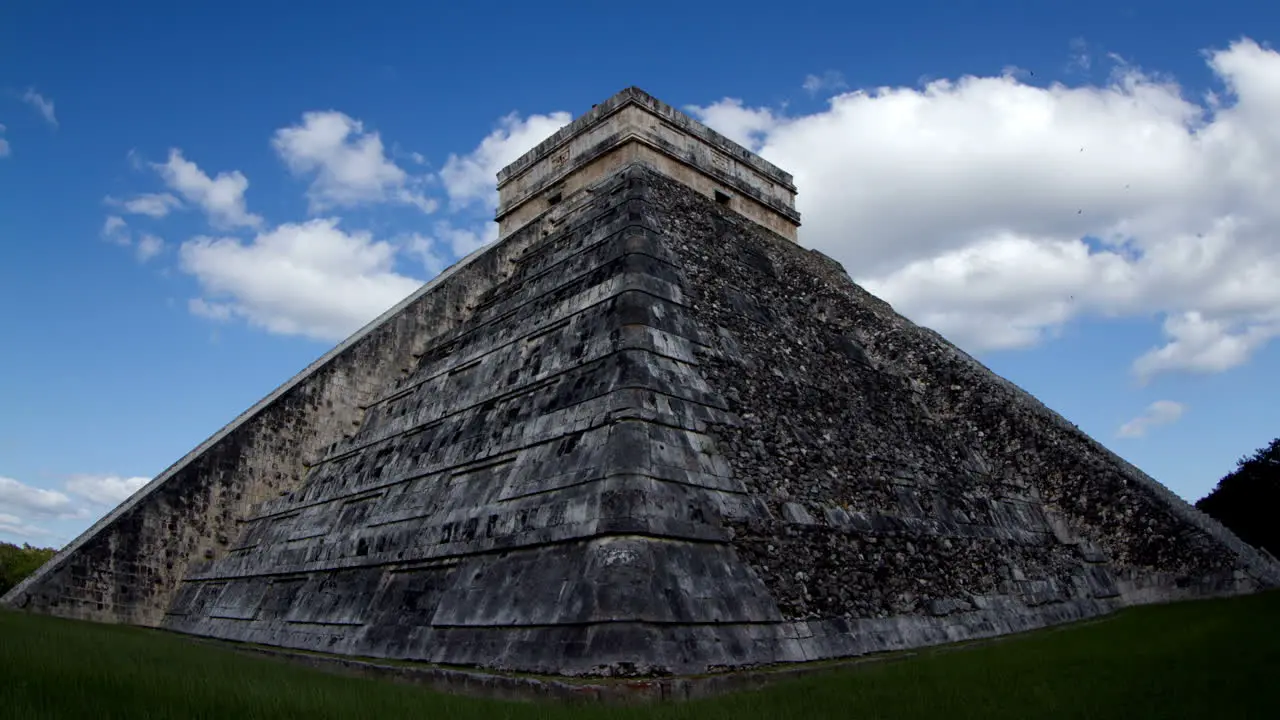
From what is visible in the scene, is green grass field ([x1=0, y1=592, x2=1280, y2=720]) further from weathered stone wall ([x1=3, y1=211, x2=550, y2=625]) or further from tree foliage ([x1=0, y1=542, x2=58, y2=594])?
tree foliage ([x1=0, y1=542, x2=58, y2=594])

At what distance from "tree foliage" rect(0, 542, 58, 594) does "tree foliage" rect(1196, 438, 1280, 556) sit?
29199 mm

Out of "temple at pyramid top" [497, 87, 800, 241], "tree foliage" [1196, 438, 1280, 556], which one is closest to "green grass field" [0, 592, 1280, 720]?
"temple at pyramid top" [497, 87, 800, 241]

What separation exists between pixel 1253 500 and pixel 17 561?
32.0 metres

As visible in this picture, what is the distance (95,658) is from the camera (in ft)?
20.6

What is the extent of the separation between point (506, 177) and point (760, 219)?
17.3ft

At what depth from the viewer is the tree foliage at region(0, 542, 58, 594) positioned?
2097cm

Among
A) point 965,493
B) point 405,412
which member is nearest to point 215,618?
point 405,412

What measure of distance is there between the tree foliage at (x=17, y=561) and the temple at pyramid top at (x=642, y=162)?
15.2m

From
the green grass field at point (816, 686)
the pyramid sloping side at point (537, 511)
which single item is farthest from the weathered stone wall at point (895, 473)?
the green grass field at point (816, 686)

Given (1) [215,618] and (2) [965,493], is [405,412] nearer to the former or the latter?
(1) [215,618]

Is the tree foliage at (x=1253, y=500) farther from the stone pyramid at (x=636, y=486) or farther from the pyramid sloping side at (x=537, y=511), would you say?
the pyramid sloping side at (x=537, y=511)

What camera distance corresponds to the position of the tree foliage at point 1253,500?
2041 cm

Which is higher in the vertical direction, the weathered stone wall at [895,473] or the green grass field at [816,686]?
the weathered stone wall at [895,473]

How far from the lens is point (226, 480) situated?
39.5 feet
